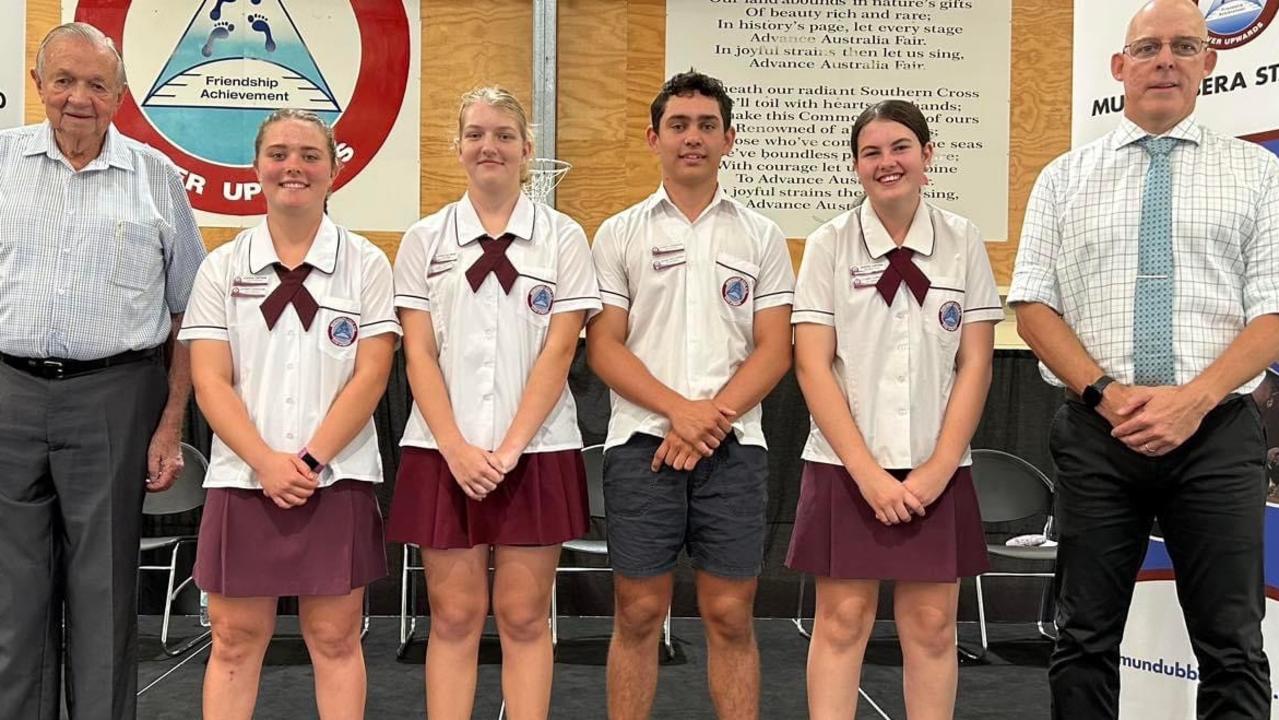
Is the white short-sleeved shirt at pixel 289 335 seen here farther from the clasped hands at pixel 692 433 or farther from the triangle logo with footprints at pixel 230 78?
the triangle logo with footprints at pixel 230 78

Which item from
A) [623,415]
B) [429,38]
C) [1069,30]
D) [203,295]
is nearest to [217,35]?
[429,38]

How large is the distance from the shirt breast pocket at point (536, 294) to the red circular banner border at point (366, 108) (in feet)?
11.2

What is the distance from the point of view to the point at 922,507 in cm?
246

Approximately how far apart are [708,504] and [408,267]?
93 centimetres

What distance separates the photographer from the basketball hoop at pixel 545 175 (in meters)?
5.51

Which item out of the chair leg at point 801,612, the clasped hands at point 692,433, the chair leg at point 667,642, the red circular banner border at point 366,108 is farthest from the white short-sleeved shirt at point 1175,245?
the red circular banner border at point 366,108

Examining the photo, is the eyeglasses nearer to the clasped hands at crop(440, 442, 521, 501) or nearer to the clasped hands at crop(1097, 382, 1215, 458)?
the clasped hands at crop(1097, 382, 1215, 458)

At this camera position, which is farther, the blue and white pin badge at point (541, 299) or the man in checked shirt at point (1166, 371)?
the blue and white pin badge at point (541, 299)

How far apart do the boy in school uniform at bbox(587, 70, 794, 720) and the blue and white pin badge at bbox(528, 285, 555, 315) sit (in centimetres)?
15

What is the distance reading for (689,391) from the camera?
261 centimetres

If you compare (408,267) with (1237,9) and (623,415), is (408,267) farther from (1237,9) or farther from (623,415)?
(1237,9)

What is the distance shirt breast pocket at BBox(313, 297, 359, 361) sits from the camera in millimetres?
2479

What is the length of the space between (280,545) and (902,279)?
62.3 inches

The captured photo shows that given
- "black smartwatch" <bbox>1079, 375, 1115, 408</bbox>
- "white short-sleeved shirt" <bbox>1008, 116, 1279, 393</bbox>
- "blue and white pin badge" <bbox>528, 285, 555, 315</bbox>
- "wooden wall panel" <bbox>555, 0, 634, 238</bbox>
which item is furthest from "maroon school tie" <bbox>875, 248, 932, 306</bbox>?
"wooden wall panel" <bbox>555, 0, 634, 238</bbox>
